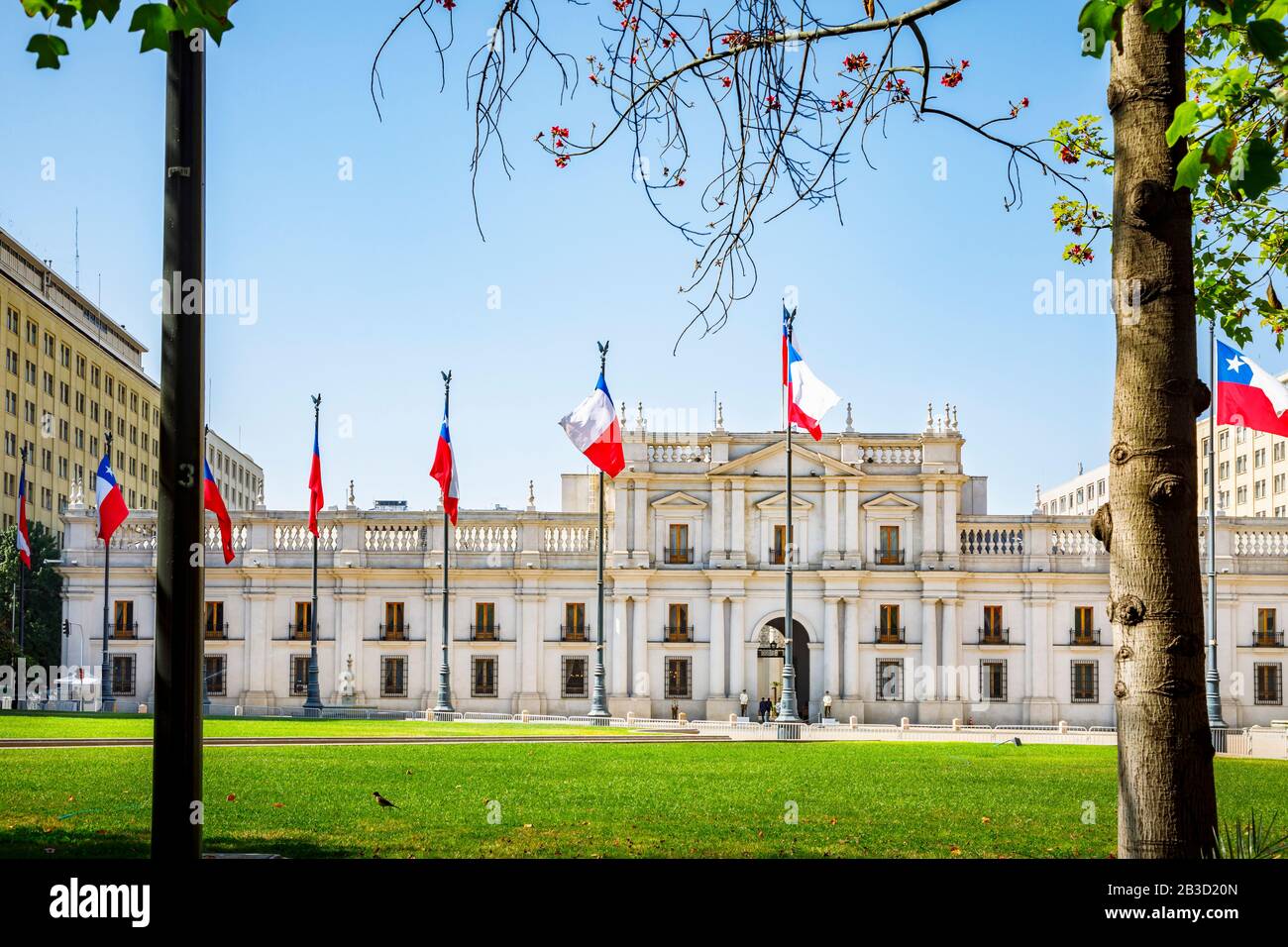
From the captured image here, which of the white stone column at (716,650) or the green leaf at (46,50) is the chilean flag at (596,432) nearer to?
the white stone column at (716,650)

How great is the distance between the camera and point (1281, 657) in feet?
191

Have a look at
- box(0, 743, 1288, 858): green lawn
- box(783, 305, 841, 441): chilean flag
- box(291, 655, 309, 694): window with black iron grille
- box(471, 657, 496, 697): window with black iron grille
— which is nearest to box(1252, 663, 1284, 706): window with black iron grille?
box(783, 305, 841, 441): chilean flag

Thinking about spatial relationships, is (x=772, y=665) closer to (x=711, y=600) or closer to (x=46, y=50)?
(x=711, y=600)

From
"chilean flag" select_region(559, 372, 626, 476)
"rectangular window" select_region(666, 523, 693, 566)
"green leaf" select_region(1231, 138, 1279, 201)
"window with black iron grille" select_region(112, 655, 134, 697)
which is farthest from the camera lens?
"rectangular window" select_region(666, 523, 693, 566)

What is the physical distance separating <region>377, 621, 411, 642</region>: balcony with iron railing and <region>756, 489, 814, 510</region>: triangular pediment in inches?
646

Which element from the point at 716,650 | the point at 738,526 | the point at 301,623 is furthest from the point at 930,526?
the point at 301,623

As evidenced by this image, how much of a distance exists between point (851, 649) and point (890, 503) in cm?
660

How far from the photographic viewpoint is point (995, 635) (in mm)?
59156

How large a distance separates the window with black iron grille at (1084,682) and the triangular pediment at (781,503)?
1346 cm

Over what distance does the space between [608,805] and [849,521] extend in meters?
45.1

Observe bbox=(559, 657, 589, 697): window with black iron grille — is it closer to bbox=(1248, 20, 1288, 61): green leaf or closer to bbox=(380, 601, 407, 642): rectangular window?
bbox=(380, 601, 407, 642): rectangular window

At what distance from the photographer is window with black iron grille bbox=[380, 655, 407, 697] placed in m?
58.5
